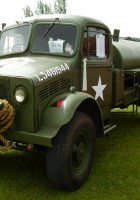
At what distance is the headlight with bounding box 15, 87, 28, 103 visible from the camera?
3910 millimetres

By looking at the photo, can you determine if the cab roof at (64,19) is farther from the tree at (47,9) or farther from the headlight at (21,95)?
the tree at (47,9)

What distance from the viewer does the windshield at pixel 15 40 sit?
502 cm

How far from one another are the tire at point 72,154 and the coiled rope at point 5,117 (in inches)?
19.6

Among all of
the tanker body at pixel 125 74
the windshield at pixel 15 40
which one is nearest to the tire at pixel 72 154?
the windshield at pixel 15 40

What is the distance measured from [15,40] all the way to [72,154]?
1956mm

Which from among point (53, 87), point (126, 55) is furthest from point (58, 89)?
point (126, 55)

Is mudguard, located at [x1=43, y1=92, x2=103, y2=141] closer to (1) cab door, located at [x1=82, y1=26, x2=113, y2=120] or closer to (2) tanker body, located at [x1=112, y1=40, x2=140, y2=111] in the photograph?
(1) cab door, located at [x1=82, y1=26, x2=113, y2=120]

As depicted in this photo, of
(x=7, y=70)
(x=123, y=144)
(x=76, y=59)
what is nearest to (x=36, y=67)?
(x=7, y=70)

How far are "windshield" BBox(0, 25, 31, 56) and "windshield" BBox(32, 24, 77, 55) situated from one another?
0.49 feet

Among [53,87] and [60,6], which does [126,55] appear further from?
[60,6]

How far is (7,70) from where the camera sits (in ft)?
13.7

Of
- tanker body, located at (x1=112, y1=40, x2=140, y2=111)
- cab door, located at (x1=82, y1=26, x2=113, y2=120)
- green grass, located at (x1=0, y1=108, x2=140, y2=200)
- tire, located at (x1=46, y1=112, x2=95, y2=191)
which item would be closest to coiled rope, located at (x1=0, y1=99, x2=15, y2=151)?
tire, located at (x1=46, y1=112, x2=95, y2=191)

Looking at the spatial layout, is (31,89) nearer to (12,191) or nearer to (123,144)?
(12,191)

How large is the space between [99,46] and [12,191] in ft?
7.95
